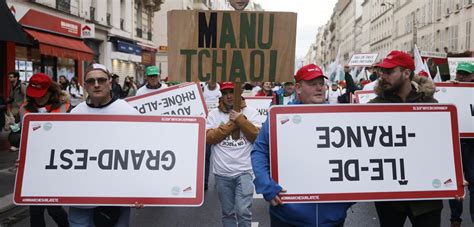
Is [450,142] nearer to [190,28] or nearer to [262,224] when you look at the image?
[190,28]

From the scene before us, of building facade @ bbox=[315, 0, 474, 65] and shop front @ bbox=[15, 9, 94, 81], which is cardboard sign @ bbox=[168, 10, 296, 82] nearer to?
shop front @ bbox=[15, 9, 94, 81]

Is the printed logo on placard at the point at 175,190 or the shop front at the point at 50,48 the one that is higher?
the shop front at the point at 50,48

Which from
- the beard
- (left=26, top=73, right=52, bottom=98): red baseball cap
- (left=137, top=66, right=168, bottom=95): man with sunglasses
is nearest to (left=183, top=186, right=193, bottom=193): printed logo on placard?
the beard

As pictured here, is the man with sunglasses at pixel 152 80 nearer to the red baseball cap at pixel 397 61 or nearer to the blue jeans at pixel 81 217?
the blue jeans at pixel 81 217

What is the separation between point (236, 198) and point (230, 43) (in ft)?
4.98

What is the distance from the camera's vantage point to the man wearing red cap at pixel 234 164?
18.1 feet

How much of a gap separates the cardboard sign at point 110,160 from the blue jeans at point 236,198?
139cm

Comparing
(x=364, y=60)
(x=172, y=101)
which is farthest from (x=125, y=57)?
(x=172, y=101)

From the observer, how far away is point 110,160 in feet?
13.9

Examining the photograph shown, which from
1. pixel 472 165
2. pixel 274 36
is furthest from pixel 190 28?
pixel 472 165

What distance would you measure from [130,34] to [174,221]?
91.8ft

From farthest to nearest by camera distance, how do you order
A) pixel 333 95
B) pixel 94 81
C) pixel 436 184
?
pixel 333 95, pixel 94 81, pixel 436 184

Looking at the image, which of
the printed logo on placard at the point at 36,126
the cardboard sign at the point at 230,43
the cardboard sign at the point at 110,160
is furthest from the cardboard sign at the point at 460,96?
the printed logo on placard at the point at 36,126

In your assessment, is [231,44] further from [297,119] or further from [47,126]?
[47,126]
